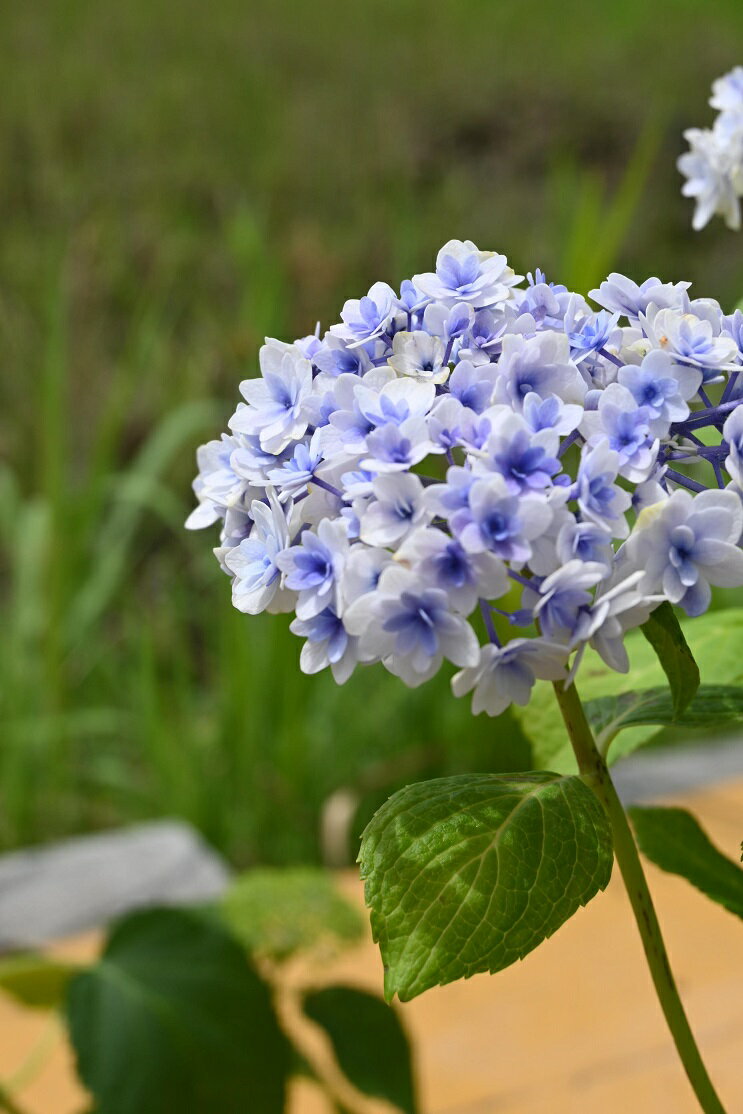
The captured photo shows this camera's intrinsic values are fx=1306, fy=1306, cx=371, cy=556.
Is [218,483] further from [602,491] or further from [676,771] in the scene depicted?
[676,771]

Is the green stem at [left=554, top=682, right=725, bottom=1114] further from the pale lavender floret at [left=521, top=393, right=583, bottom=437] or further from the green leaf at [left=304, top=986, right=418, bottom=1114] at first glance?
the green leaf at [left=304, top=986, right=418, bottom=1114]

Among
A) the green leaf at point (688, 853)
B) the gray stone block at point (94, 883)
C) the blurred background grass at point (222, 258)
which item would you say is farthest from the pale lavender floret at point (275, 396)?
the gray stone block at point (94, 883)

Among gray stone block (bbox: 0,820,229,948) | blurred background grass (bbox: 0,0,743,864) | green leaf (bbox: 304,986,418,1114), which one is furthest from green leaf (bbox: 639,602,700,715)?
gray stone block (bbox: 0,820,229,948)

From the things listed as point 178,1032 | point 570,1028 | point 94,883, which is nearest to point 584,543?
point 178,1032

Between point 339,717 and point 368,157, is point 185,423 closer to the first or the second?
point 339,717

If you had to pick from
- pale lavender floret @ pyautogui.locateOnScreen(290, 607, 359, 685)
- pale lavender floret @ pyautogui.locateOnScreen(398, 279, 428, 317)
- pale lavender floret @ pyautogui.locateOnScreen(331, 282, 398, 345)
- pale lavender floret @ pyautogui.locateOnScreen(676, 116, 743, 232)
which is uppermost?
pale lavender floret @ pyautogui.locateOnScreen(676, 116, 743, 232)

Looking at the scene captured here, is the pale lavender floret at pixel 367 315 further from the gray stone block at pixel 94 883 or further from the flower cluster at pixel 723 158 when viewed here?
the gray stone block at pixel 94 883

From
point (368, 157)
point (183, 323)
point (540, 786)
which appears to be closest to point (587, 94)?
point (368, 157)
